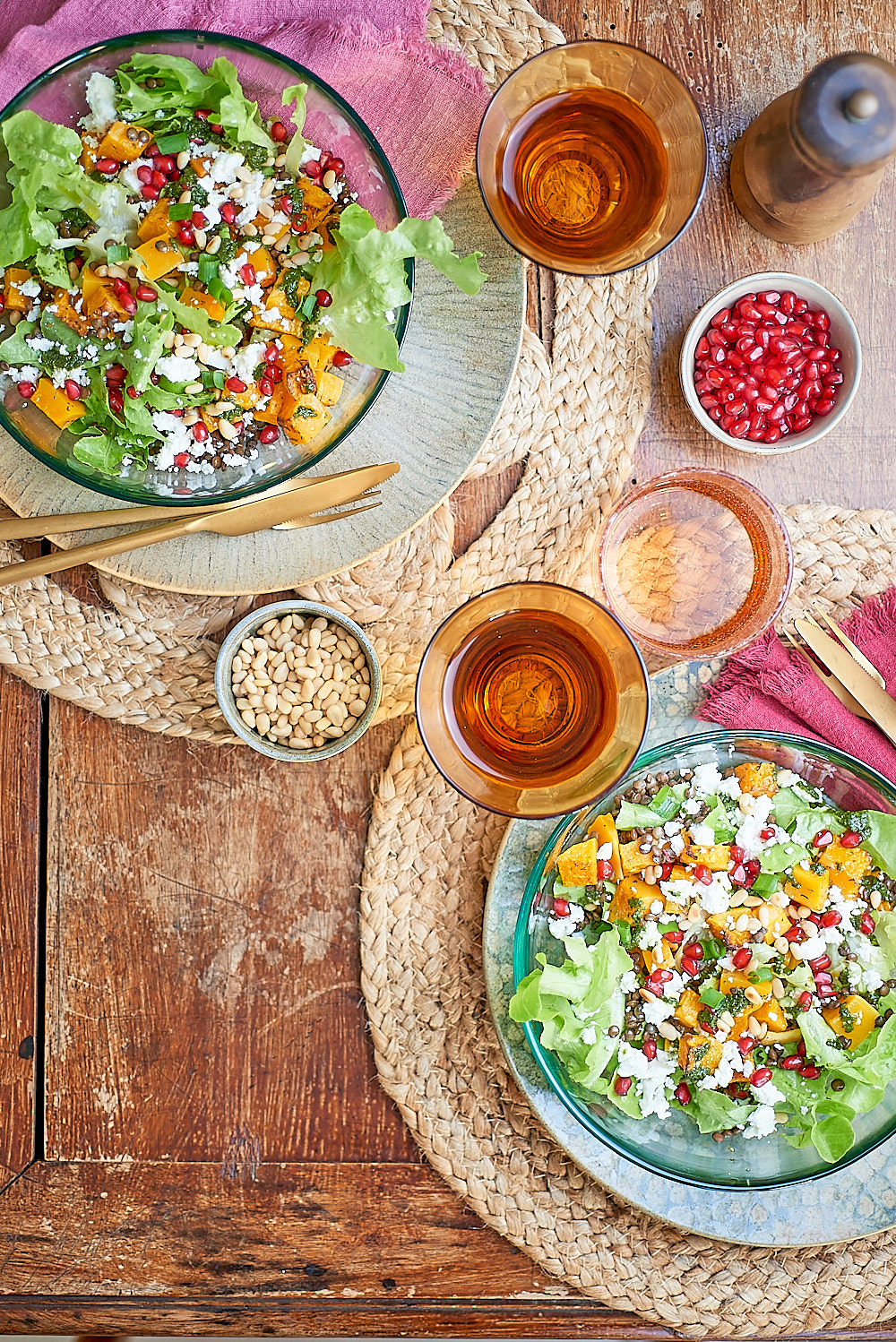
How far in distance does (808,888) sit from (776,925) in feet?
0.23

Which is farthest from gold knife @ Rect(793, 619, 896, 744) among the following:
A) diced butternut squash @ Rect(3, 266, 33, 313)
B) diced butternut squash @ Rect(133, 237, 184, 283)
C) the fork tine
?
diced butternut squash @ Rect(3, 266, 33, 313)

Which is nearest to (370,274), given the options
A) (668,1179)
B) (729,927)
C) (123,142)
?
(123,142)

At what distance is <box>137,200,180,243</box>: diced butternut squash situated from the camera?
122 centimetres

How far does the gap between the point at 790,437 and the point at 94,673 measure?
1.08 meters

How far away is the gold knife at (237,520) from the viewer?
140cm

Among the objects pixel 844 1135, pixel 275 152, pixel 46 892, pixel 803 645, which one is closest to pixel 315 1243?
pixel 46 892

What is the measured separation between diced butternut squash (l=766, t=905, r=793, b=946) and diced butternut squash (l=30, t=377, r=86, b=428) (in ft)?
3.73

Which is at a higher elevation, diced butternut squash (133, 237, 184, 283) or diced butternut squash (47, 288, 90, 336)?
diced butternut squash (133, 237, 184, 283)

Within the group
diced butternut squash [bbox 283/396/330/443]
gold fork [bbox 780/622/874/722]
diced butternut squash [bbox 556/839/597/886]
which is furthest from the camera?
gold fork [bbox 780/622/874/722]

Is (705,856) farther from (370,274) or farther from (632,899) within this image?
(370,274)

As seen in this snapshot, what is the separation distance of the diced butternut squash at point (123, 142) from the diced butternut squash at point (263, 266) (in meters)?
0.18

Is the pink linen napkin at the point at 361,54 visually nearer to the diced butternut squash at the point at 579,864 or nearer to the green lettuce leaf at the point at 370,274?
the green lettuce leaf at the point at 370,274

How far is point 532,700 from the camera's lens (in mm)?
1507

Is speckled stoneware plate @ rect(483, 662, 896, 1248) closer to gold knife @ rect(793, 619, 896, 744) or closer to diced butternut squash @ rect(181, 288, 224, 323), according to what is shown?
gold knife @ rect(793, 619, 896, 744)
